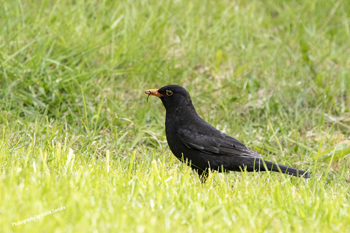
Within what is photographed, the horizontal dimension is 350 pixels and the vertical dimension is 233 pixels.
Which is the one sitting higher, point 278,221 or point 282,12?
point 282,12

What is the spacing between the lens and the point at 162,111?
229 inches

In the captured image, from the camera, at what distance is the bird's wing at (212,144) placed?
395cm

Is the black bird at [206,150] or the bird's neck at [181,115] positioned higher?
the bird's neck at [181,115]

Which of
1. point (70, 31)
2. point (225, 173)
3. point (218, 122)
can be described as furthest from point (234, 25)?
point (225, 173)

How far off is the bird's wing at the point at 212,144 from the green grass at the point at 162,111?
0.79ft

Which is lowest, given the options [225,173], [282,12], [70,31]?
[225,173]

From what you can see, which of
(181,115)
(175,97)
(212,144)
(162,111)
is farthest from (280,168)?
(162,111)

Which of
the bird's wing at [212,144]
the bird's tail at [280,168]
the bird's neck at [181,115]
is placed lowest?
the bird's tail at [280,168]

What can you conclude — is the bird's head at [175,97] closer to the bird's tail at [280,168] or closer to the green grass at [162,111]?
the green grass at [162,111]

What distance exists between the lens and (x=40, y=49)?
5598 mm

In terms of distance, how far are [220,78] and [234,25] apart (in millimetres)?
1513

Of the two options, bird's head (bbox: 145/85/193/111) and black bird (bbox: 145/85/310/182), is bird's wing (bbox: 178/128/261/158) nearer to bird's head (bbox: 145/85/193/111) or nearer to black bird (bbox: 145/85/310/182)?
black bird (bbox: 145/85/310/182)

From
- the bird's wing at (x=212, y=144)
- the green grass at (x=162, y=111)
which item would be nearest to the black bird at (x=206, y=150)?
the bird's wing at (x=212, y=144)

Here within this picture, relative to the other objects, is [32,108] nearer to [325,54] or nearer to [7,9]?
[7,9]
